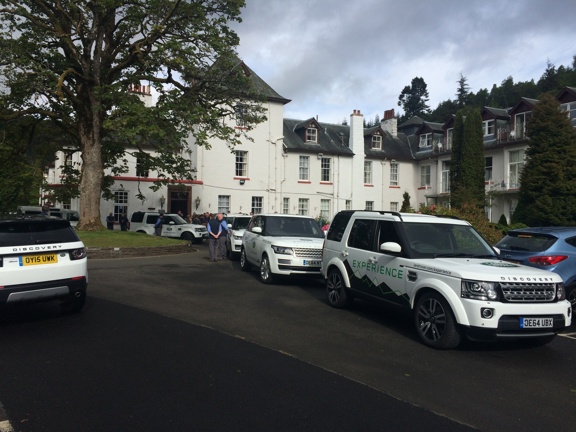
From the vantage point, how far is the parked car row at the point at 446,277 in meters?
6.05

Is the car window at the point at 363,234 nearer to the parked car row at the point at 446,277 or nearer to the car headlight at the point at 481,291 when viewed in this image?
the parked car row at the point at 446,277

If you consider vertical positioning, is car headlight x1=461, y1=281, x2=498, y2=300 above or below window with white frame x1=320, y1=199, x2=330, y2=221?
below

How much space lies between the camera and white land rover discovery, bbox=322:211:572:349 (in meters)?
6.04

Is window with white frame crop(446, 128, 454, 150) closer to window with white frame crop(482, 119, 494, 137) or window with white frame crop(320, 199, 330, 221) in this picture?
window with white frame crop(482, 119, 494, 137)

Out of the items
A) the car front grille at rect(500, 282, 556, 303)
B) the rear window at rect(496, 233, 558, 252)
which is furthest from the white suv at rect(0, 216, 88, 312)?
the rear window at rect(496, 233, 558, 252)

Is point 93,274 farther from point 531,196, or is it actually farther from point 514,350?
point 531,196

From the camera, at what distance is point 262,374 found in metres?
5.18

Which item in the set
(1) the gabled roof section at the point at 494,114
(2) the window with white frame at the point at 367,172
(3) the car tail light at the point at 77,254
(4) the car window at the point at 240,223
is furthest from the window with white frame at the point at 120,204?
(3) the car tail light at the point at 77,254

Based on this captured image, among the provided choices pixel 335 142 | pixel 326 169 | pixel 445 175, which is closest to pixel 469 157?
pixel 445 175

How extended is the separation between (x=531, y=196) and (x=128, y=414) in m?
28.7

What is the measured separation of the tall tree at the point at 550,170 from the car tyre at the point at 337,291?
71.7 feet

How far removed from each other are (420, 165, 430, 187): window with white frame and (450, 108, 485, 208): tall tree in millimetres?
7037

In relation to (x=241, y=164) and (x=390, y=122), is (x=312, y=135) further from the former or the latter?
(x=390, y=122)

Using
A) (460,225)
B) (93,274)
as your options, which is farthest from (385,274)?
(93,274)
